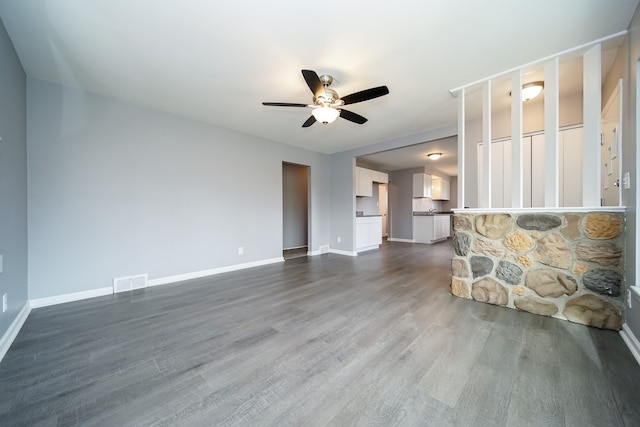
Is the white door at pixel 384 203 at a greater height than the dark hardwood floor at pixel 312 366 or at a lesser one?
greater

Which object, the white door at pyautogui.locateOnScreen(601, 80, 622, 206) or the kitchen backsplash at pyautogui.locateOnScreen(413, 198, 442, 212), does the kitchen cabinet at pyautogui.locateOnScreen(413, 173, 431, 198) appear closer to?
the kitchen backsplash at pyautogui.locateOnScreen(413, 198, 442, 212)

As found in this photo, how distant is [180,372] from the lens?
1487mm

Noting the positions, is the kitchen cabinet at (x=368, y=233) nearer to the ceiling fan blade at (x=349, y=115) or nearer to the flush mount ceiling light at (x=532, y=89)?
the ceiling fan blade at (x=349, y=115)

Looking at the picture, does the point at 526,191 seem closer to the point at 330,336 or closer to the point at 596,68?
the point at 596,68

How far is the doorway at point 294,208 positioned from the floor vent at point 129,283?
3.32 meters

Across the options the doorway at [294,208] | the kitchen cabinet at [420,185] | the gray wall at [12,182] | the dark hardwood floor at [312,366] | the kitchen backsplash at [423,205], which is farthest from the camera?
the kitchen backsplash at [423,205]

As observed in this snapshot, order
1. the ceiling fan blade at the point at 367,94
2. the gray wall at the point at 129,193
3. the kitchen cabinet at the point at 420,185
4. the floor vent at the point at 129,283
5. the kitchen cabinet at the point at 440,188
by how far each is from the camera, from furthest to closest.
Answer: the kitchen cabinet at the point at 440,188, the kitchen cabinet at the point at 420,185, the floor vent at the point at 129,283, the gray wall at the point at 129,193, the ceiling fan blade at the point at 367,94

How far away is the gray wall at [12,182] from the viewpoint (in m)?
1.83

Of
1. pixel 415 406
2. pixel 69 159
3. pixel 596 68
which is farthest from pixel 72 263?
pixel 596 68

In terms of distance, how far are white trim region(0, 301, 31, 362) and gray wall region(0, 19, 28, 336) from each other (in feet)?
0.14

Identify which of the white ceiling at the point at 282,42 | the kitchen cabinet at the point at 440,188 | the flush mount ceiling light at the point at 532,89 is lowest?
the kitchen cabinet at the point at 440,188

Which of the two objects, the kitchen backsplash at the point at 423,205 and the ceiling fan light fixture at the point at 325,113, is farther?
the kitchen backsplash at the point at 423,205

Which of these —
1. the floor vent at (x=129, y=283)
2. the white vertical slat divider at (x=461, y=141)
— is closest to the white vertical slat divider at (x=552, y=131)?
the white vertical slat divider at (x=461, y=141)

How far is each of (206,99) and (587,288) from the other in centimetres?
458
